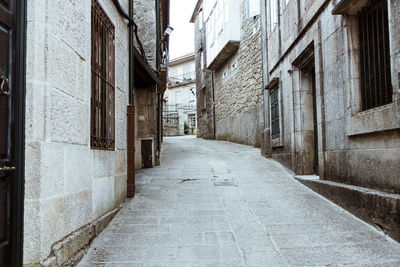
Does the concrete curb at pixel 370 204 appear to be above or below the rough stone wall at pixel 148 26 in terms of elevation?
below

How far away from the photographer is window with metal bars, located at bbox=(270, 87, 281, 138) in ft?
27.8

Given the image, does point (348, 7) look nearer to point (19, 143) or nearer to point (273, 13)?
point (19, 143)

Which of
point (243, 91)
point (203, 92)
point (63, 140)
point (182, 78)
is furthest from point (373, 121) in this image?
point (182, 78)

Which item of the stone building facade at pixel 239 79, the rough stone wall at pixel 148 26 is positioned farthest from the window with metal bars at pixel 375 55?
the rough stone wall at pixel 148 26

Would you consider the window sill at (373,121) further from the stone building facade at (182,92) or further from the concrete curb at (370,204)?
the stone building facade at (182,92)

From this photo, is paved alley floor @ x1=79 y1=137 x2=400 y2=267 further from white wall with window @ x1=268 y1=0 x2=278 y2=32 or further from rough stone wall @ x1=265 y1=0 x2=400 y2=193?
white wall with window @ x1=268 y1=0 x2=278 y2=32

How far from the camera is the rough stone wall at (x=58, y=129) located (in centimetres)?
234

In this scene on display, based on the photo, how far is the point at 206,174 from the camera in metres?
7.34

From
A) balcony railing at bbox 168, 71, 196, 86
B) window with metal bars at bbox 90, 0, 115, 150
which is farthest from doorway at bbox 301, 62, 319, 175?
balcony railing at bbox 168, 71, 196, 86

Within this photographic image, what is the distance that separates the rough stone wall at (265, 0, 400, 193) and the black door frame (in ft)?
11.2

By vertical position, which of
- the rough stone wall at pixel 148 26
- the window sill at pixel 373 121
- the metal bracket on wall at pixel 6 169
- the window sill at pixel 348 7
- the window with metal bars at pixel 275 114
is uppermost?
the rough stone wall at pixel 148 26

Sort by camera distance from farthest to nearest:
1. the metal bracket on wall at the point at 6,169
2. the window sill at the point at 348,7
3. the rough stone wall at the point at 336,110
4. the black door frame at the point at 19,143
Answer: the window sill at the point at 348,7 → the rough stone wall at the point at 336,110 → the black door frame at the point at 19,143 → the metal bracket on wall at the point at 6,169

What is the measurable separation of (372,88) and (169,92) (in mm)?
36257

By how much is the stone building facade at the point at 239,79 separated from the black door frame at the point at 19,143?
26.7 ft
